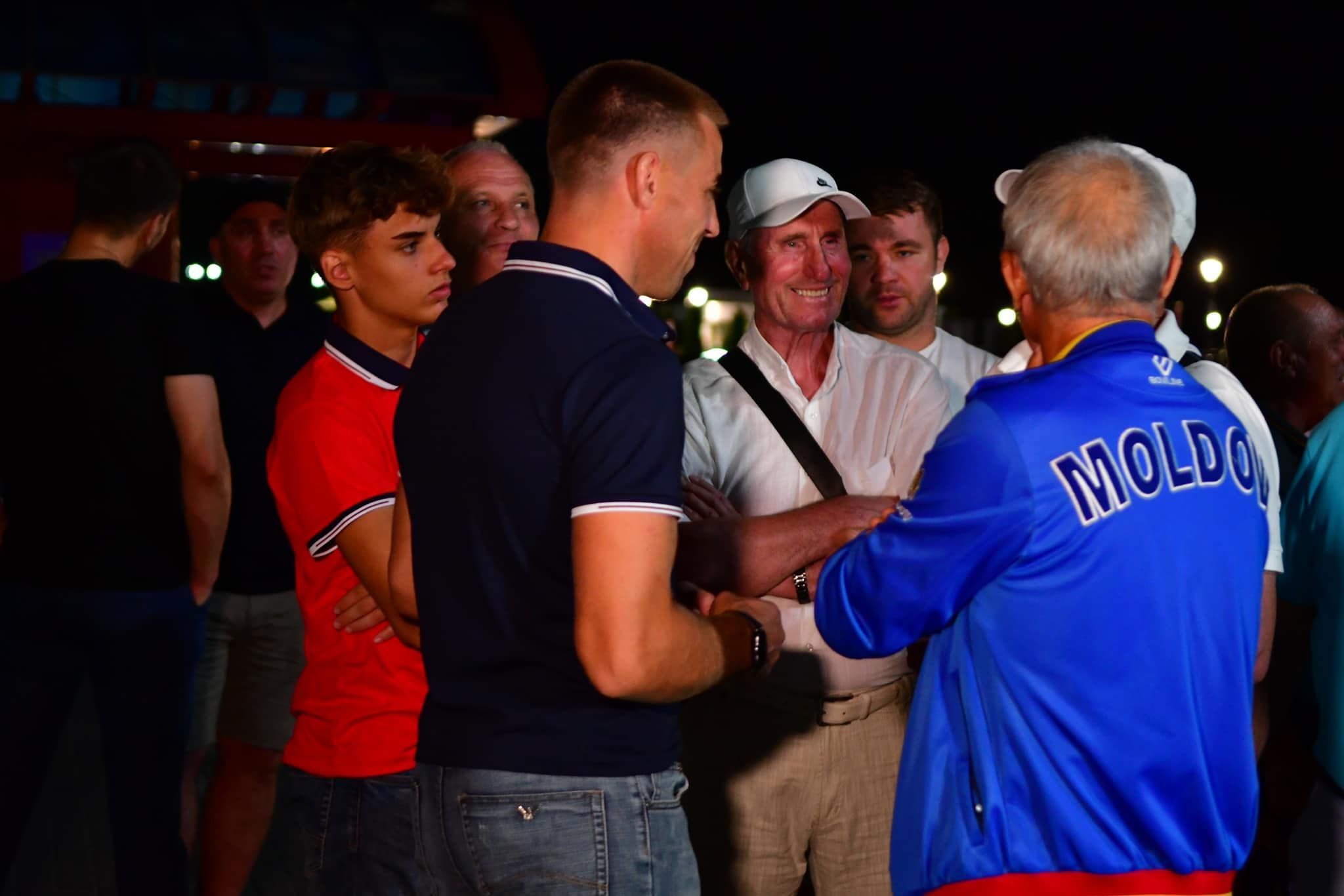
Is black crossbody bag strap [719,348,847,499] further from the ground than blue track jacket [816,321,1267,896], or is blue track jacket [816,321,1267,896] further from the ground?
black crossbody bag strap [719,348,847,499]

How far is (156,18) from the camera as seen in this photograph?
14.9m

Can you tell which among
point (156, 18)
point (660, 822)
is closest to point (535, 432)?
point (660, 822)

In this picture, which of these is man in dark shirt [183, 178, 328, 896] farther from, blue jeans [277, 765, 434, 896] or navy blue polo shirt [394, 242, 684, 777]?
navy blue polo shirt [394, 242, 684, 777]

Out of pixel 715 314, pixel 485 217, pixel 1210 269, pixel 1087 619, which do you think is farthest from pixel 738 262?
pixel 715 314

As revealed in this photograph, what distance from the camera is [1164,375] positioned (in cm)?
211

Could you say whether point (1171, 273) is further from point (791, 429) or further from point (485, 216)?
point (485, 216)

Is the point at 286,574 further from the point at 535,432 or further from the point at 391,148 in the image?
the point at 535,432

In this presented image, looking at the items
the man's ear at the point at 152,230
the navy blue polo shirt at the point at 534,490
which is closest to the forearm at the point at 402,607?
the navy blue polo shirt at the point at 534,490

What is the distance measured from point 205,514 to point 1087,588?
9.00 feet

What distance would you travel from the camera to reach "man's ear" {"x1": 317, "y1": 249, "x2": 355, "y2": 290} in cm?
301

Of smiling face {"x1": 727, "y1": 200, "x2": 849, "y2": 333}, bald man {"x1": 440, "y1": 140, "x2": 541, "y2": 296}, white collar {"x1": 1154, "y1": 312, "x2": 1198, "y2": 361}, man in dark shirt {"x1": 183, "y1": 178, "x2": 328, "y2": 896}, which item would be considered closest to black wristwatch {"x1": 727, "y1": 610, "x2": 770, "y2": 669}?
white collar {"x1": 1154, "y1": 312, "x2": 1198, "y2": 361}

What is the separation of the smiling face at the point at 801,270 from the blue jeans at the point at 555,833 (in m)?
1.64

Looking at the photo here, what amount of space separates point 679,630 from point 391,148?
166cm

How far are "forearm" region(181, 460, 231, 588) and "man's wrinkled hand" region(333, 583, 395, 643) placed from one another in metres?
1.31
